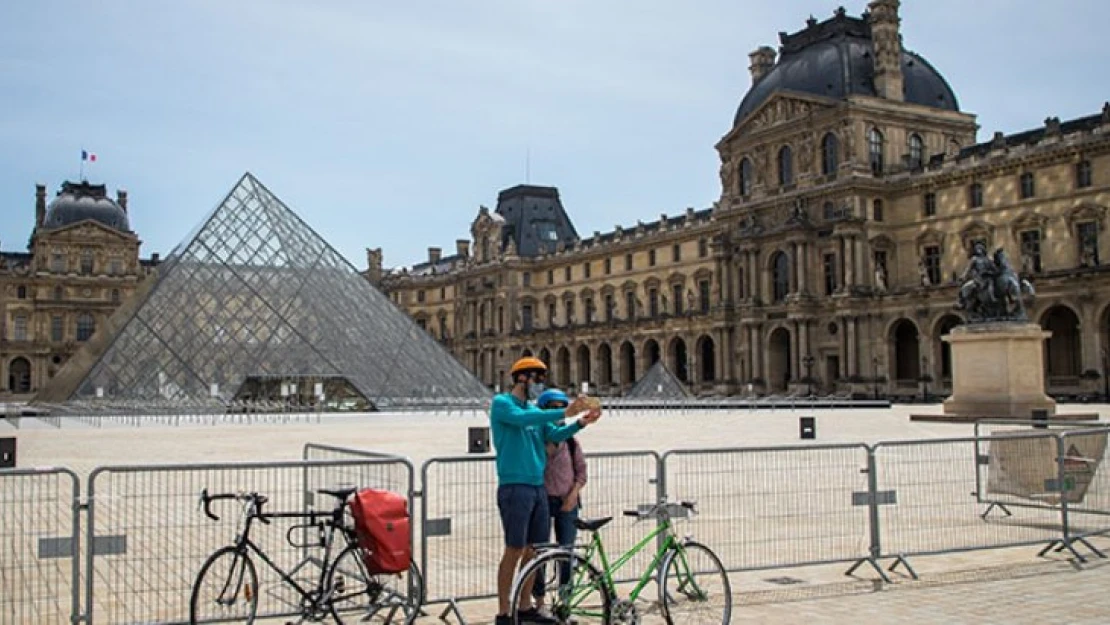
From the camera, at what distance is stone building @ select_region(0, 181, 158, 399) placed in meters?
98.7

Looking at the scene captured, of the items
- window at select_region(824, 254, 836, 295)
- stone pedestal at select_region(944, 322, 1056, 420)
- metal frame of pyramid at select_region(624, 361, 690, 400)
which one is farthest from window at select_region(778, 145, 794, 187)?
stone pedestal at select_region(944, 322, 1056, 420)

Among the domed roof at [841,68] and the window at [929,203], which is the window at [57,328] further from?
the window at [929,203]

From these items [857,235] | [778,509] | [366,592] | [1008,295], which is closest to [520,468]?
[366,592]

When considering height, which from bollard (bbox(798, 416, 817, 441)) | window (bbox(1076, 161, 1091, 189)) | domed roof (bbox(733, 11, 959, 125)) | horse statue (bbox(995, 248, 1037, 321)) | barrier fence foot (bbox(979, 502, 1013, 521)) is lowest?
barrier fence foot (bbox(979, 502, 1013, 521))

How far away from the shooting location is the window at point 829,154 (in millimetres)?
58119

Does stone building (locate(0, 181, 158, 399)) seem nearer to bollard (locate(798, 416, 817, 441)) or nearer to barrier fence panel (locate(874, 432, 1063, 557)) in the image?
bollard (locate(798, 416, 817, 441))

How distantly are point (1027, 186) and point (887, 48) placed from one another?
1196 centimetres

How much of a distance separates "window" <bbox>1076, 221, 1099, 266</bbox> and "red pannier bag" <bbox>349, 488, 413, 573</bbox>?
46523mm

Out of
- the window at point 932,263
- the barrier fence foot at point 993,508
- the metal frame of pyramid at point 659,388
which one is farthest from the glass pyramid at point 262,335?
the barrier fence foot at point 993,508

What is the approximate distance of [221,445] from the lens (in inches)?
906

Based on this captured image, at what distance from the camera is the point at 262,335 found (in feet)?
136

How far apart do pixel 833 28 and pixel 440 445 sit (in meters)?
47.6

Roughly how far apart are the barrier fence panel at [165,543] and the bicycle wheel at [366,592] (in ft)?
1.00

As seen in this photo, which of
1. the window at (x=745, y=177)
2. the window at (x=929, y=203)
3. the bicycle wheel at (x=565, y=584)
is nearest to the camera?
the bicycle wheel at (x=565, y=584)
